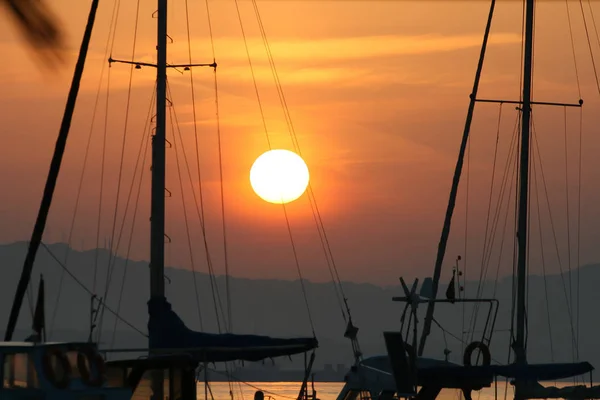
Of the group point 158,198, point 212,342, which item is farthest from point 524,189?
point 212,342

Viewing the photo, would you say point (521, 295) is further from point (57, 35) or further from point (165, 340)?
point (57, 35)

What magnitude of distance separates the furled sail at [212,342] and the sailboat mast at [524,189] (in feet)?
29.4

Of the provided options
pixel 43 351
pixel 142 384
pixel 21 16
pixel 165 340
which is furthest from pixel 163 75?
pixel 21 16

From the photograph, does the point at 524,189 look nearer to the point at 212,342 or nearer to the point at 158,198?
the point at 158,198

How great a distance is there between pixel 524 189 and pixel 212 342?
13.9 meters

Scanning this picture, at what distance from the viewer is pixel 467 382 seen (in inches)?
1379

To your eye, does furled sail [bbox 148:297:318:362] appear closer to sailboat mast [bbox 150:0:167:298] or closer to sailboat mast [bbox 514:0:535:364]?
sailboat mast [bbox 150:0:167:298]

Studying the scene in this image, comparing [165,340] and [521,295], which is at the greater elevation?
[521,295]

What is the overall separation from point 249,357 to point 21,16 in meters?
19.0

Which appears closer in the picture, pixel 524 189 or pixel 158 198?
pixel 158 198

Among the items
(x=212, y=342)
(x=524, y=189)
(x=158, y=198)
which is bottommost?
(x=212, y=342)

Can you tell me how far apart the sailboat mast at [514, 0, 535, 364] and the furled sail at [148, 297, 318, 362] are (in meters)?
8.97

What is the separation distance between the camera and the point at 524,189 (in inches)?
1618

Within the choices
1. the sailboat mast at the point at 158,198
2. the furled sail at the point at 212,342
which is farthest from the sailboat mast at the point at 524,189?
the sailboat mast at the point at 158,198
